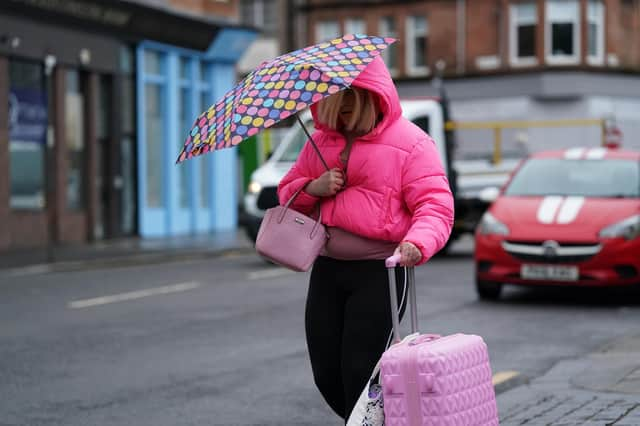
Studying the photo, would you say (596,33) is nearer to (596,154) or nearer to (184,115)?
(184,115)

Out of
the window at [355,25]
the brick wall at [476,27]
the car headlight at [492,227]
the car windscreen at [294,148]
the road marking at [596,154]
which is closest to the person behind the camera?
the car headlight at [492,227]

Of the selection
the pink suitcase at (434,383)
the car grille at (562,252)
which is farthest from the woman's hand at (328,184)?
the car grille at (562,252)

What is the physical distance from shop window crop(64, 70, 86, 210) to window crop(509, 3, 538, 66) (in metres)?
21.1

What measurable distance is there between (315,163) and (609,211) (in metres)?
8.36

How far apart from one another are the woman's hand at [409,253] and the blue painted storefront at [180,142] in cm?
2507

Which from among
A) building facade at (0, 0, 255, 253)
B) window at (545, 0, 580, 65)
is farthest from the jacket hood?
window at (545, 0, 580, 65)

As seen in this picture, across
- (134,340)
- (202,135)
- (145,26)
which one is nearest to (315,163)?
(202,135)

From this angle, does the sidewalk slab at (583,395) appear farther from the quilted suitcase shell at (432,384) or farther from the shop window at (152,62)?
the shop window at (152,62)

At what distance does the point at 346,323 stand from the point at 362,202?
484 millimetres

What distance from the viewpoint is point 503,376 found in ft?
28.4

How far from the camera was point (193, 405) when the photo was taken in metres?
7.84

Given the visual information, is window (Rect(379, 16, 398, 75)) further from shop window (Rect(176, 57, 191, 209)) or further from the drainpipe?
shop window (Rect(176, 57, 191, 209))

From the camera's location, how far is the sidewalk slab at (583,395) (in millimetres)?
6789

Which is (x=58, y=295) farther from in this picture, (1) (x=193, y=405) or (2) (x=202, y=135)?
(2) (x=202, y=135)
